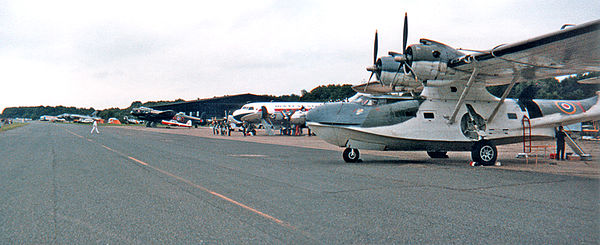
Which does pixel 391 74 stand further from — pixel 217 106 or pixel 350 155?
pixel 217 106

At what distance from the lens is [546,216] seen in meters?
5.07

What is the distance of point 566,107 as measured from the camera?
1362 centimetres

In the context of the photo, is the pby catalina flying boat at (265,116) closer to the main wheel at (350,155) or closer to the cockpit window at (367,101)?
the cockpit window at (367,101)

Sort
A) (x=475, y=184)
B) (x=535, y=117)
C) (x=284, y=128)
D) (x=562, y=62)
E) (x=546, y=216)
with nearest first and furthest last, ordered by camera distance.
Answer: (x=546, y=216), (x=475, y=184), (x=562, y=62), (x=535, y=117), (x=284, y=128)

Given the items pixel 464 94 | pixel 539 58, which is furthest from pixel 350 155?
pixel 539 58

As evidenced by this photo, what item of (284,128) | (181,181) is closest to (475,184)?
(181,181)

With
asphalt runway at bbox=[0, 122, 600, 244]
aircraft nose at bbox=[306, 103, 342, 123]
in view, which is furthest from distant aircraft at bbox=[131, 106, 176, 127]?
asphalt runway at bbox=[0, 122, 600, 244]

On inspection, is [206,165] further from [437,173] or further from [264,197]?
[437,173]

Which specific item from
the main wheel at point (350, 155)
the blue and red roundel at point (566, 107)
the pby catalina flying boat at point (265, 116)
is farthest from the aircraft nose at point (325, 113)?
the pby catalina flying boat at point (265, 116)

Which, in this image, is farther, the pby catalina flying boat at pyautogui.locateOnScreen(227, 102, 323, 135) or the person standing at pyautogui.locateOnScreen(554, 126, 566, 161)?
the pby catalina flying boat at pyautogui.locateOnScreen(227, 102, 323, 135)

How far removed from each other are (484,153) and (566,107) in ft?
14.4

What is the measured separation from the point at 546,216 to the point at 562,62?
7511mm

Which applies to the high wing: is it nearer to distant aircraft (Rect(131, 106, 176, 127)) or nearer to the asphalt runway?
the asphalt runway

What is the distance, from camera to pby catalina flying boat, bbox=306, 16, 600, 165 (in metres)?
11.5
